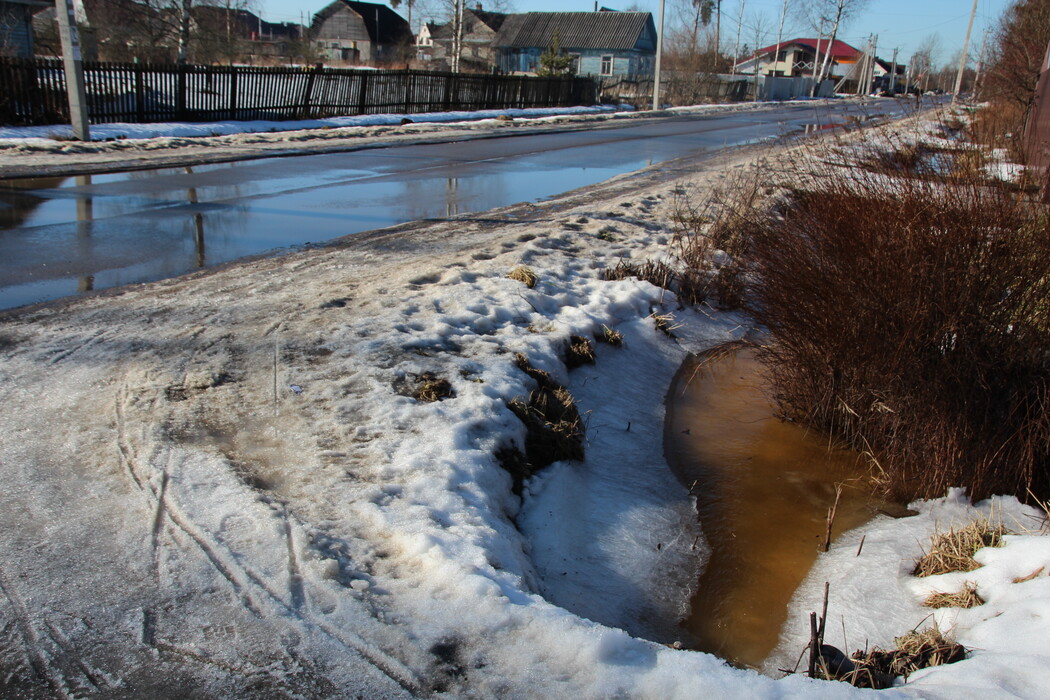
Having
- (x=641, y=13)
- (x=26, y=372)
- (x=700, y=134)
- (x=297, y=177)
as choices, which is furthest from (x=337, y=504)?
(x=641, y=13)

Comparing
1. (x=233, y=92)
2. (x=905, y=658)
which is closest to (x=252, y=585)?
(x=905, y=658)

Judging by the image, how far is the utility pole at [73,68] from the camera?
1401cm

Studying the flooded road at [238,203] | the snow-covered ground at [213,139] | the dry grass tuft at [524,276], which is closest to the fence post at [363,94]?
the snow-covered ground at [213,139]

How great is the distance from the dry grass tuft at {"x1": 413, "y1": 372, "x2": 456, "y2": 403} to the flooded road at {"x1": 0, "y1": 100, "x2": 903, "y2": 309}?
318cm

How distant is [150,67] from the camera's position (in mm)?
18172

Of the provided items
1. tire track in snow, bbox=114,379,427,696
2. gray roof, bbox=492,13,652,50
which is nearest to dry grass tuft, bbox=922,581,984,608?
tire track in snow, bbox=114,379,427,696

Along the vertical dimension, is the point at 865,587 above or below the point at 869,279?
below

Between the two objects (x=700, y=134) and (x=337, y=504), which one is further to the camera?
(x=700, y=134)

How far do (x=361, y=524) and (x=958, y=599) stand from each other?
2.47m

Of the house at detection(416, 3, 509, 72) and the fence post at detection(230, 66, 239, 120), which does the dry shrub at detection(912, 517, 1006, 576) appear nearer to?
the fence post at detection(230, 66, 239, 120)

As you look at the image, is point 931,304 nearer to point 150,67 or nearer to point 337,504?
point 337,504

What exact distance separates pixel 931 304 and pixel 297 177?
10.4 meters

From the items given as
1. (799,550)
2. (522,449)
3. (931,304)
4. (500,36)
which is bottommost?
(799,550)

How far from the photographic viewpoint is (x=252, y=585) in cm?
269
